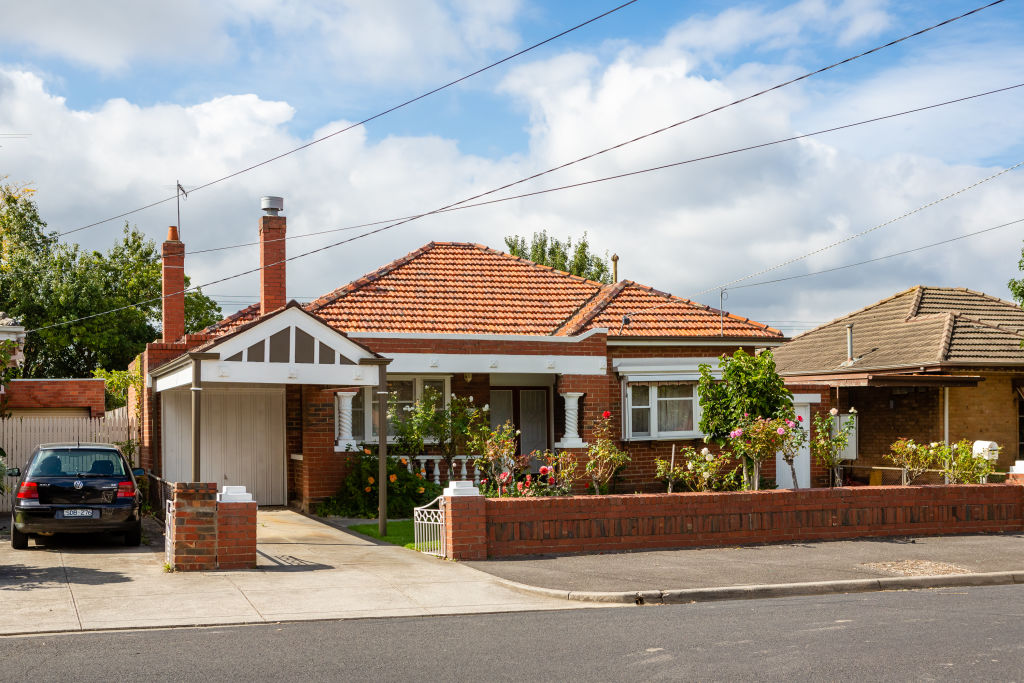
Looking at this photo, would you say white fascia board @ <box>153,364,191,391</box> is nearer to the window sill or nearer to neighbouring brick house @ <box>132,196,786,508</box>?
neighbouring brick house @ <box>132,196,786,508</box>

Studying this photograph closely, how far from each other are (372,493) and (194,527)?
22.4ft

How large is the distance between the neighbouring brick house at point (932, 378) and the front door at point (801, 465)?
646 millimetres

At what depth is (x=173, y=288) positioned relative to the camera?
22344 millimetres

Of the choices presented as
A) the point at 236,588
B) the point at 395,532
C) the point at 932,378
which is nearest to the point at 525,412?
the point at 395,532

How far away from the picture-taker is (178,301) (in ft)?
73.2

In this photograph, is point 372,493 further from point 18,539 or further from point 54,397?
point 54,397

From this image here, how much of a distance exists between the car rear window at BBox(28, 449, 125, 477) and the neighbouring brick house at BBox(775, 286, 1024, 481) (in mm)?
14905

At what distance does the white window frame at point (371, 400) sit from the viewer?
65.7 feet

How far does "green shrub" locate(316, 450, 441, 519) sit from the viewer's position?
62.7 ft

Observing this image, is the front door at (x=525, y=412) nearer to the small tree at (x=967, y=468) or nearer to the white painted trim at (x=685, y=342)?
the white painted trim at (x=685, y=342)

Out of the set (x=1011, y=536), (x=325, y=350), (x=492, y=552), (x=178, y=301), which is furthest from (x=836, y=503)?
(x=178, y=301)

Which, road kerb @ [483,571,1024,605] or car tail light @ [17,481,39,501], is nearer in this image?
road kerb @ [483,571,1024,605]

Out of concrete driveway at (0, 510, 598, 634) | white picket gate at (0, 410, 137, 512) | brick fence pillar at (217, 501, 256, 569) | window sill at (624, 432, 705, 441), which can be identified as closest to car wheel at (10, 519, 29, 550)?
concrete driveway at (0, 510, 598, 634)

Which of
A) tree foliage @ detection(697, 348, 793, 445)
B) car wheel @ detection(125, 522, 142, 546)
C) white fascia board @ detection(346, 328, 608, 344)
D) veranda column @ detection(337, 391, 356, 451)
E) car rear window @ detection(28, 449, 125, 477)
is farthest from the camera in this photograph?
white fascia board @ detection(346, 328, 608, 344)
